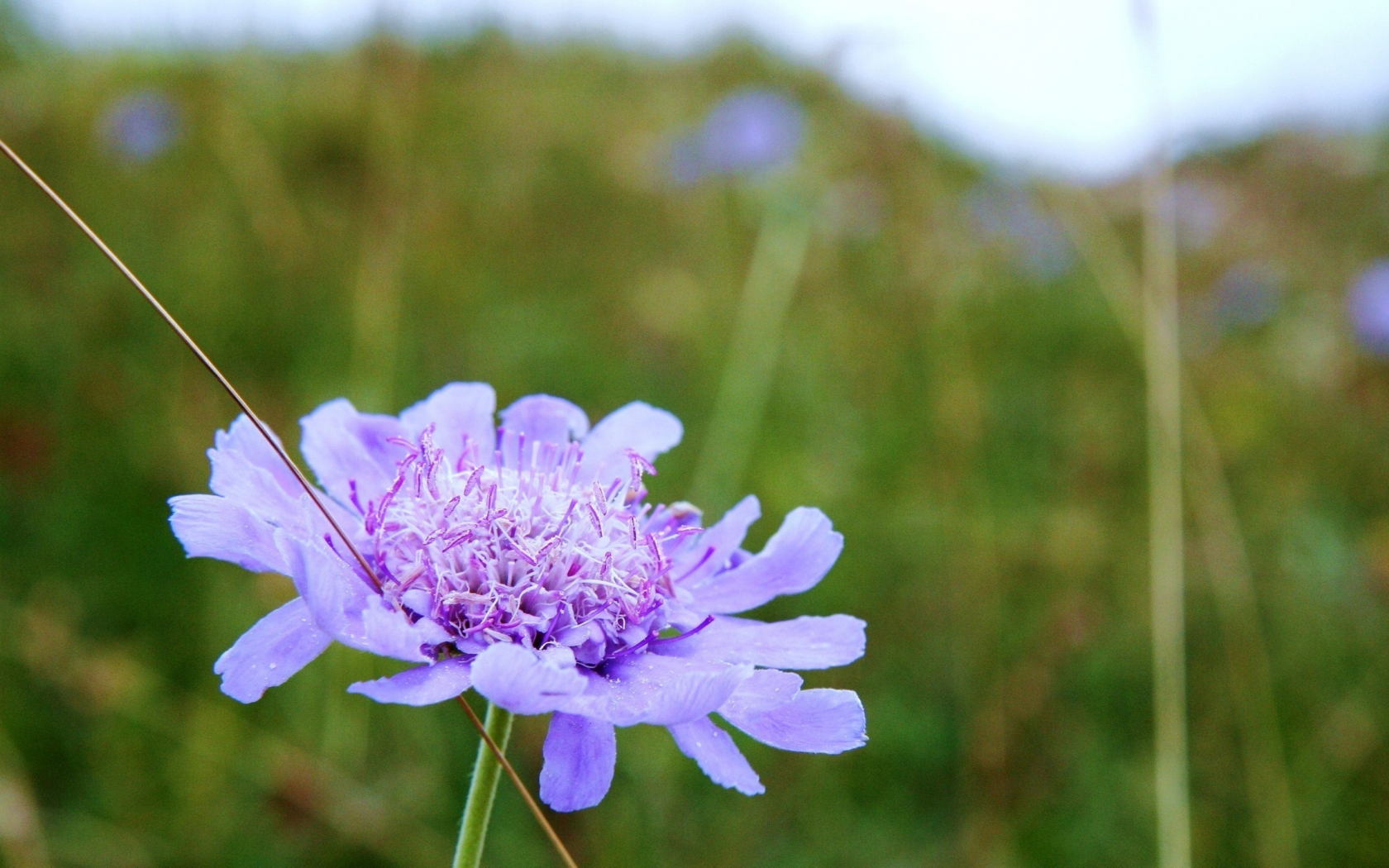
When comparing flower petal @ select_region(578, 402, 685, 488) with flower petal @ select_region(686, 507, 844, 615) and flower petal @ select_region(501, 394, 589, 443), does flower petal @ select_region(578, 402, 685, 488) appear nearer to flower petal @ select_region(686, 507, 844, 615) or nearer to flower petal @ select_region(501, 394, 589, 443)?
flower petal @ select_region(501, 394, 589, 443)

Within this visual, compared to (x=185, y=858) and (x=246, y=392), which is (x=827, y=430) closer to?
(x=246, y=392)

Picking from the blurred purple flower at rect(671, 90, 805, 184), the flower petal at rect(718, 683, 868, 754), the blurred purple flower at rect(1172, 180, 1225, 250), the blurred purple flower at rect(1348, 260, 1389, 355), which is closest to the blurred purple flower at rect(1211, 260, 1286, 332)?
the blurred purple flower at rect(1348, 260, 1389, 355)

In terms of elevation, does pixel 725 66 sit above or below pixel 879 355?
above

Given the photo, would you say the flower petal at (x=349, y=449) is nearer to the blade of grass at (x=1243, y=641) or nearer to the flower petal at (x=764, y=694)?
the flower petal at (x=764, y=694)

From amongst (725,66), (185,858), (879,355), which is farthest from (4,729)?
(725,66)

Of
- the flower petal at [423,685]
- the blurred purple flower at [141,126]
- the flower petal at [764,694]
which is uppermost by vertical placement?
the blurred purple flower at [141,126]

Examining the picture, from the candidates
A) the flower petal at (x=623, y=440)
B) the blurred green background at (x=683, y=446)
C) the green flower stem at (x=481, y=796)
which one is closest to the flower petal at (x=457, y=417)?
the flower petal at (x=623, y=440)
